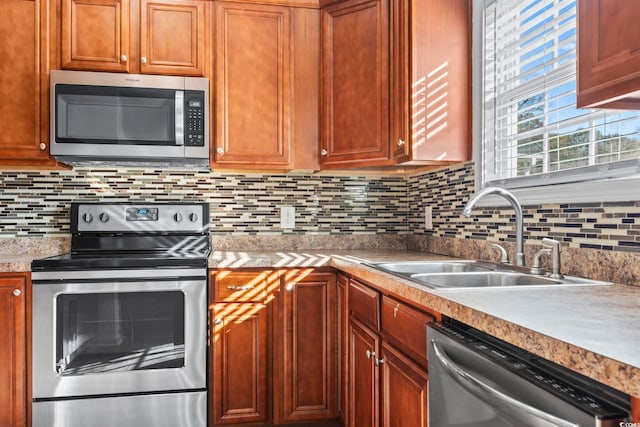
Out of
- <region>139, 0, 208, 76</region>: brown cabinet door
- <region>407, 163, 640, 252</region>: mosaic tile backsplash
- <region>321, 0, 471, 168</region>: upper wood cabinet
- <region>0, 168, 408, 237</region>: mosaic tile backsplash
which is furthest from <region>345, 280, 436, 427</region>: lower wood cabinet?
<region>139, 0, 208, 76</region>: brown cabinet door

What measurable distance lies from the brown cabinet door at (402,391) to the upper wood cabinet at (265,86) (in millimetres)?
1283

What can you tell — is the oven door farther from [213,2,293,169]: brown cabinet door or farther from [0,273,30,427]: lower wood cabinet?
[213,2,293,169]: brown cabinet door

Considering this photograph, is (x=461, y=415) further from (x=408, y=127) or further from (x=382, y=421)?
(x=408, y=127)

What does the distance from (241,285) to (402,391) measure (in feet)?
3.27

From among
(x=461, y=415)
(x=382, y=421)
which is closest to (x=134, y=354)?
(x=382, y=421)

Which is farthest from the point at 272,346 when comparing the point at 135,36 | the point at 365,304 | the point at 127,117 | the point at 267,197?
the point at 135,36

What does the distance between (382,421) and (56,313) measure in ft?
4.88

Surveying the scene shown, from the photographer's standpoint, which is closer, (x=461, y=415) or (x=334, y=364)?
(x=461, y=415)

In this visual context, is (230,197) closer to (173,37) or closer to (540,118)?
(173,37)

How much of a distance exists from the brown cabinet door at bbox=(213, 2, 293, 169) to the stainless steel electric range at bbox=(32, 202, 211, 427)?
0.67m

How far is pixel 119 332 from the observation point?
2160 millimetres

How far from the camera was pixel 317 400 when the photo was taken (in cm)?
231

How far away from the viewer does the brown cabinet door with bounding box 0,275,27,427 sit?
2062mm

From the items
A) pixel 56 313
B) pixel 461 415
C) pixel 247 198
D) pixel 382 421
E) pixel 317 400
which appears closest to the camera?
pixel 461 415
